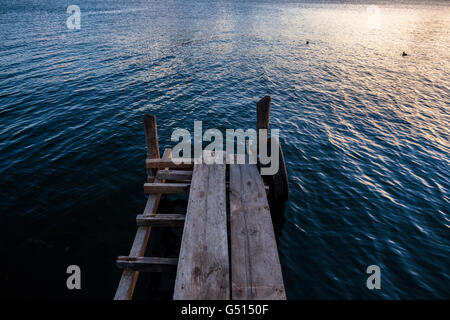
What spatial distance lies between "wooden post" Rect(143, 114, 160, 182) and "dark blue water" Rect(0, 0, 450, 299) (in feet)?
6.12

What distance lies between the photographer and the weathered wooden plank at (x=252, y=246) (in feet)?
14.6

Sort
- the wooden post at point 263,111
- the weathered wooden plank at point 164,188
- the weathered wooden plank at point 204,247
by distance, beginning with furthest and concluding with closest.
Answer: the wooden post at point 263,111
the weathered wooden plank at point 164,188
the weathered wooden plank at point 204,247

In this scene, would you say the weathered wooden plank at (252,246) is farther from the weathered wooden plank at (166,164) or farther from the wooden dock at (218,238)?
the weathered wooden plank at (166,164)

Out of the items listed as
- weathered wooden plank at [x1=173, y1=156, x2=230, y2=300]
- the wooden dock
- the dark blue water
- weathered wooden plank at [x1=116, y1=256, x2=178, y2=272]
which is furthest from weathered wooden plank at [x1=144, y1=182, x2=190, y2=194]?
weathered wooden plank at [x1=116, y1=256, x2=178, y2=272]

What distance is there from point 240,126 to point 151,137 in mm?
8196

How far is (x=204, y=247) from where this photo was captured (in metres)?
5.16

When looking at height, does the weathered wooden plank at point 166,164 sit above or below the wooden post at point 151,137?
below

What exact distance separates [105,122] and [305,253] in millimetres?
13857

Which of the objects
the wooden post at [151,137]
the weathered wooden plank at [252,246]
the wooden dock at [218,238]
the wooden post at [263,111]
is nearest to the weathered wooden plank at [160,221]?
the wooden dock at [218,238]

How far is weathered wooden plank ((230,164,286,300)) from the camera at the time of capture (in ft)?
14.6

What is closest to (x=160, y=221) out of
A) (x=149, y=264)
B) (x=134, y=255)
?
Answer: (x=134, y=255)

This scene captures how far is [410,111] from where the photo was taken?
17328 millimetres

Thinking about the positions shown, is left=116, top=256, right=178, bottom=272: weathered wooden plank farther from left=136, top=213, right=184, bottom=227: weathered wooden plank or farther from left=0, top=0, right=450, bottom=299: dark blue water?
left=0, top=0, right=450, bottom=299: dark blue water
